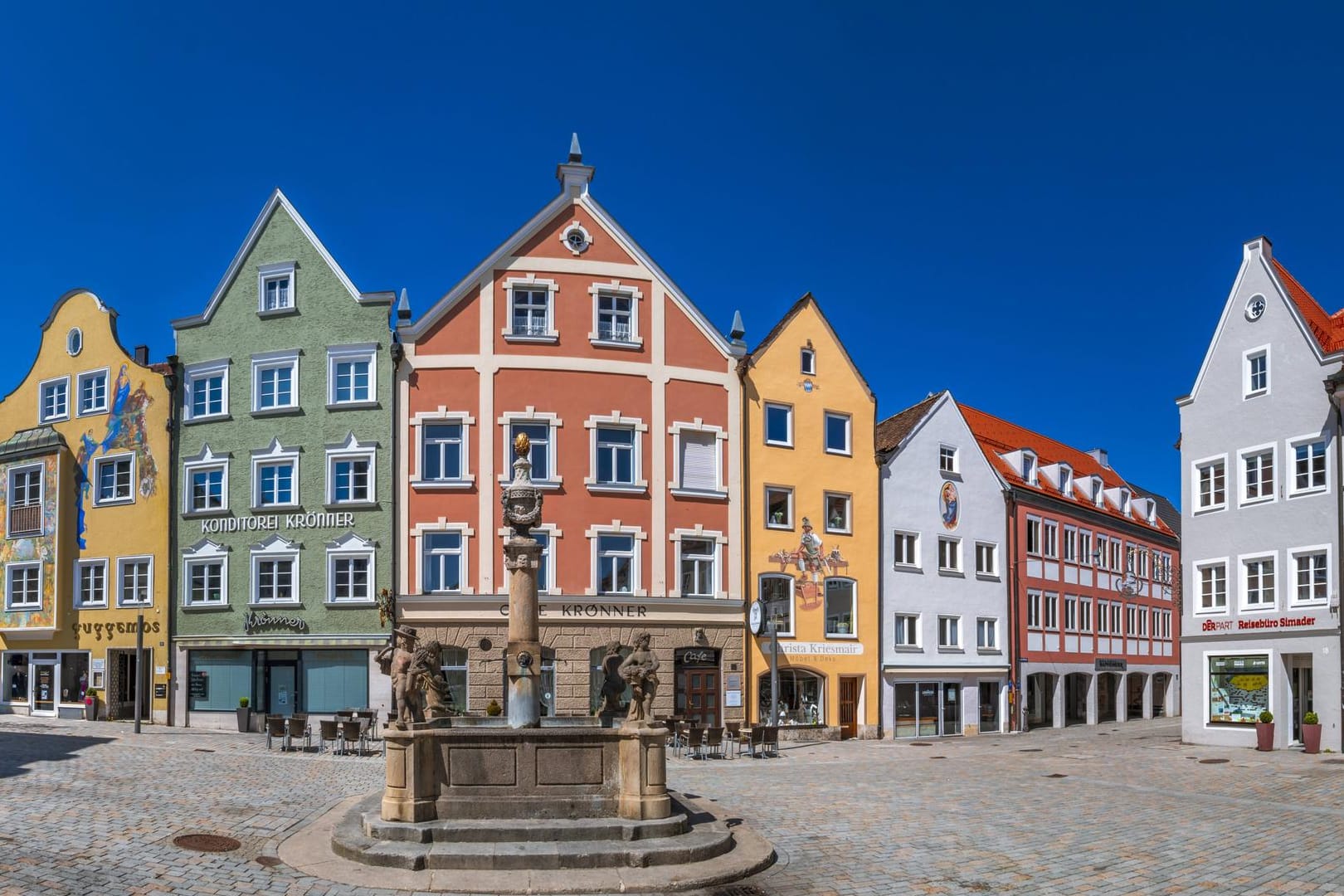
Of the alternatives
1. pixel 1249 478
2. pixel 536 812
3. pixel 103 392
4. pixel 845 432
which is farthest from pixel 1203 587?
pixel 103 392

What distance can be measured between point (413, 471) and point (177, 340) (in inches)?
393

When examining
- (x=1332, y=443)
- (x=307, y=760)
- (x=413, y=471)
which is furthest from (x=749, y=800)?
(x=1332, y=443)

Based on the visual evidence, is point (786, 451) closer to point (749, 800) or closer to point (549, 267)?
point (549, 267)

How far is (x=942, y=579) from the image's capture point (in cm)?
4128

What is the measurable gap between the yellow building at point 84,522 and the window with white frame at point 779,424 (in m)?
19.3

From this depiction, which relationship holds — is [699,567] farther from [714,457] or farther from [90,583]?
[90,583]

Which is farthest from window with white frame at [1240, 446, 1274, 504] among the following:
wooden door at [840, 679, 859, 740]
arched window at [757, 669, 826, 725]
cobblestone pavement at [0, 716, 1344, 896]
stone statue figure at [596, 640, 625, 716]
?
stone statue figure at [596, 640, 625, 716]

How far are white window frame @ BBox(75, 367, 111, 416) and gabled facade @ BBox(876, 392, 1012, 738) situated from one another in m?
26.2

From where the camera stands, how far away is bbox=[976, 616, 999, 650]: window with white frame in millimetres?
42406

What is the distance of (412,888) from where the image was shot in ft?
41.3

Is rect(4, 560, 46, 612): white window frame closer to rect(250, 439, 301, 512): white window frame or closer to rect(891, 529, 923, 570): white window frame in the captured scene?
rect(250, 439, 301, 512): white window frame

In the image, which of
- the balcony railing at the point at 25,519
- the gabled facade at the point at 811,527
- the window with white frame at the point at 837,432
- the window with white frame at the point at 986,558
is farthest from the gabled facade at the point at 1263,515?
the balcony railing at the point at 25,519

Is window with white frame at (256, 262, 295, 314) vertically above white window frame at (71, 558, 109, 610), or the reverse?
window with white frame at (256, 262, 295, 314)

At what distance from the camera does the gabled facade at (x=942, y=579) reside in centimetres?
3969
